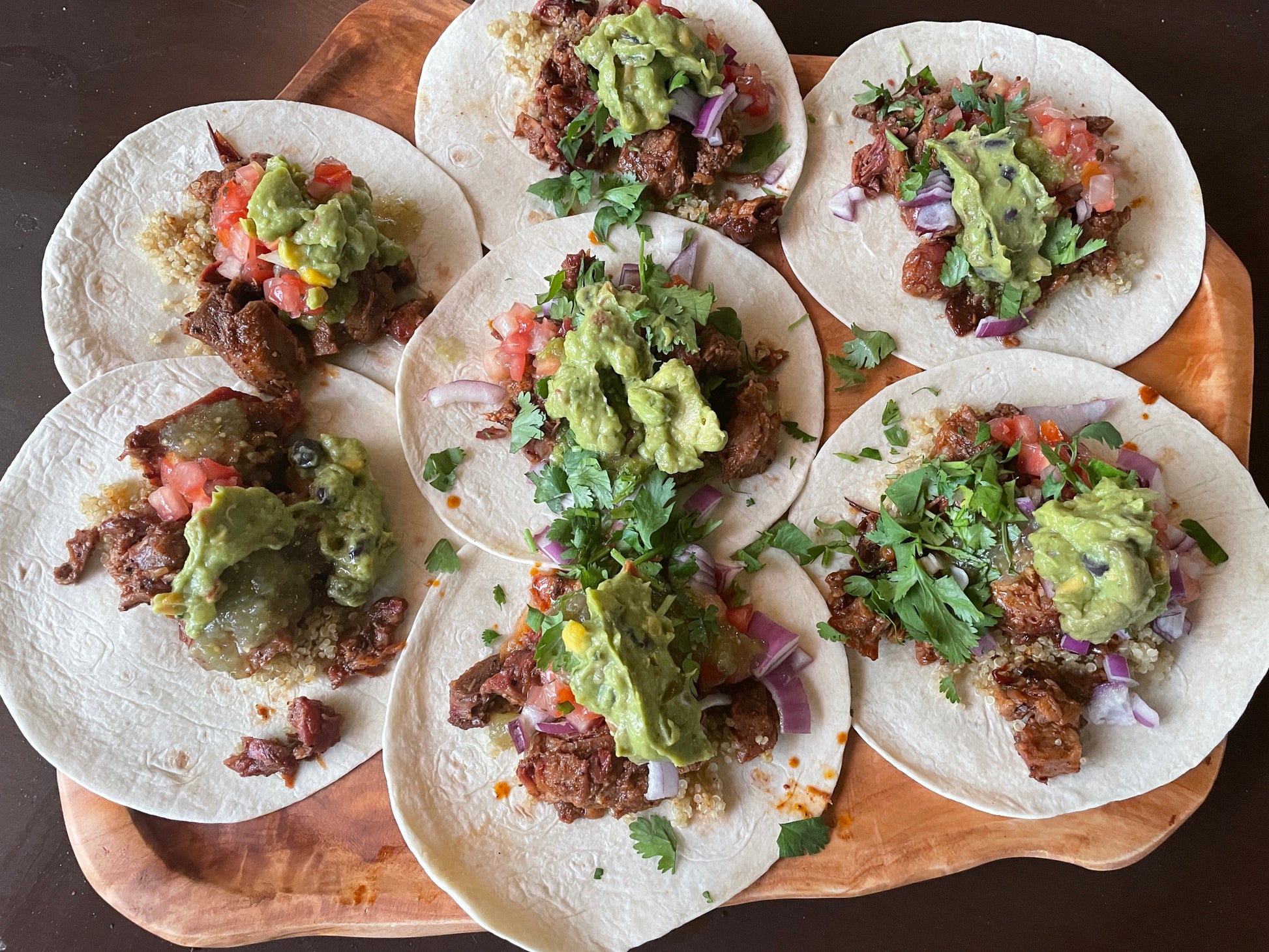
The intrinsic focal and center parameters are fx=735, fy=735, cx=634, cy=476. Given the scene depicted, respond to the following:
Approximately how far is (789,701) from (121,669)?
2813 mm

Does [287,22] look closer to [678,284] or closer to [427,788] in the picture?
[678,284]

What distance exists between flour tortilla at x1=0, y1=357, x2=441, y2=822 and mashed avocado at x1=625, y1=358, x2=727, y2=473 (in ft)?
3.90

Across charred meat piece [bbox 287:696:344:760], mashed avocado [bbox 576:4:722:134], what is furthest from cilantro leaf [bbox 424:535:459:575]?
mashed avocado [bbox 576:4:722:134]

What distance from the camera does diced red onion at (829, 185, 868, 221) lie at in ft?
11.6

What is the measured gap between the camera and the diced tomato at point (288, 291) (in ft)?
10.3

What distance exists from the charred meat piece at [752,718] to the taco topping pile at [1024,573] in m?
0.40

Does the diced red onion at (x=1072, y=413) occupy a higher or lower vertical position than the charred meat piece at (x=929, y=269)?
lower

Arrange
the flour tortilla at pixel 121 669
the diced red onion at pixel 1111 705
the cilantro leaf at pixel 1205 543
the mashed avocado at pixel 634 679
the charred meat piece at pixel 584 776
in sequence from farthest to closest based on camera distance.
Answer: the cilantro leaf at pixel 1205 543 < the diced red onion at pixel 1111 705 < the flour tortilla at pixel 121 669 < the charred meat piece at pixel 584 776 < the mashed avocado at pixel 634 679

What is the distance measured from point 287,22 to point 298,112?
1.26m

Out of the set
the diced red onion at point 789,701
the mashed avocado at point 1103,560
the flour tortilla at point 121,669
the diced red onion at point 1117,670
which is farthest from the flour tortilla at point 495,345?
the diced red onion at point 1117,670

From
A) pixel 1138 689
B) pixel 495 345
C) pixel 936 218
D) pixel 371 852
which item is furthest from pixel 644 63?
pixel 371 852

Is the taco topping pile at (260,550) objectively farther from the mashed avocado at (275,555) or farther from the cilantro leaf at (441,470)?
the cilantro leaf at (441,470)

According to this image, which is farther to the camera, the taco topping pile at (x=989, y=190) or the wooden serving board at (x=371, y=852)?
the taco topping pile at (x=989, y=190)

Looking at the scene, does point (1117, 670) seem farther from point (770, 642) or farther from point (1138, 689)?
point (770, 642)
